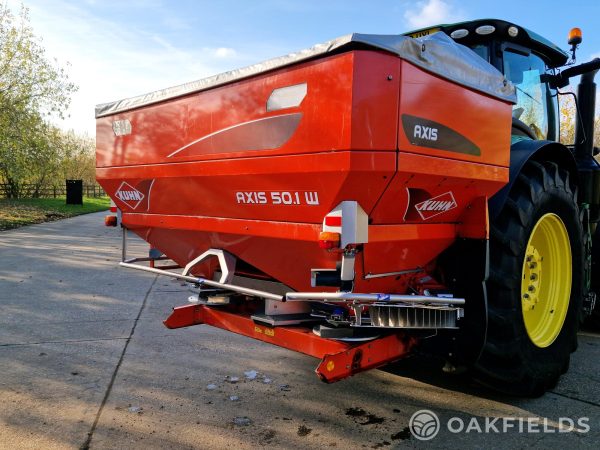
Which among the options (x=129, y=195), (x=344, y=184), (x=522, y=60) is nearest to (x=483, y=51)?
(x=522, y=60)

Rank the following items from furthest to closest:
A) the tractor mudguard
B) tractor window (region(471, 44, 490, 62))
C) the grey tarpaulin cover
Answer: tractor window (region(471, 44, 490, 62))
the tractor mudguard
the grey tarpaulin cover

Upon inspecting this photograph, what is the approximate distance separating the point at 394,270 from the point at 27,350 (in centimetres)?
342

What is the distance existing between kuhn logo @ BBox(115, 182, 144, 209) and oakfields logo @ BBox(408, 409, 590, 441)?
2.54m

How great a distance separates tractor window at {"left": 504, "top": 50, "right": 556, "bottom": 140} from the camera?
4176 mm

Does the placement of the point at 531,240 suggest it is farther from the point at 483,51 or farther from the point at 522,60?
the point at 522,60

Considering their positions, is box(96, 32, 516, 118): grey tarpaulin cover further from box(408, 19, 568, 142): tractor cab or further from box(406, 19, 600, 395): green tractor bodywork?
box(408, 19, 568, 142): tractor cab

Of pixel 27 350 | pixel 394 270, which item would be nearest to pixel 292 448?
pixel 394 270

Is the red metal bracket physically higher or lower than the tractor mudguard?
lower

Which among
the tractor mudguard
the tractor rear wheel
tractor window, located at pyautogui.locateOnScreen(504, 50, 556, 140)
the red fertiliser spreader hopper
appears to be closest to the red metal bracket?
the red fertiliser spreader hopper

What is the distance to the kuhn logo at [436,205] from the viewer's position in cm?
275

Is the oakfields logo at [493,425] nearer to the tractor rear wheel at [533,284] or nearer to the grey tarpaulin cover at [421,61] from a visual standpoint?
the tractor rear wheel at [533,284]

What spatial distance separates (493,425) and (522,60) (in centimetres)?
299

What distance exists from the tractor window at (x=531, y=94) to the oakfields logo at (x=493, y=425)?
234 centimetres

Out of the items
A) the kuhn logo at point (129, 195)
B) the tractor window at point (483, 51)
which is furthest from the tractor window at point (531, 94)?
the kuhn logo at point (129, 195)
